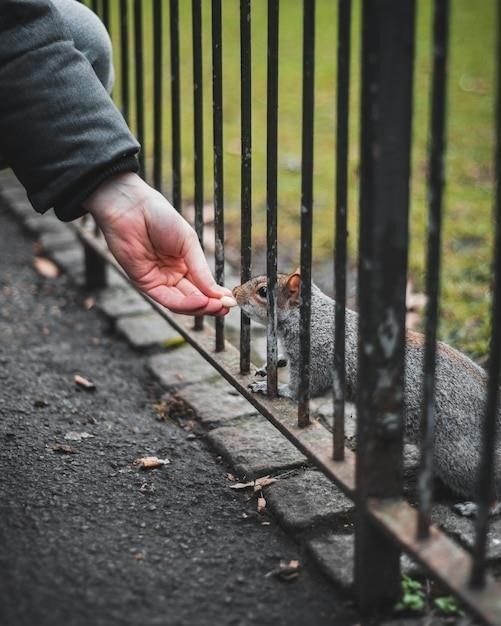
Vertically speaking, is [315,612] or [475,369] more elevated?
[475,369]

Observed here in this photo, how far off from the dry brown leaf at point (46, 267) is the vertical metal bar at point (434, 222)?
9.23 ft

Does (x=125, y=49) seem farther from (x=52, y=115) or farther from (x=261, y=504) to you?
(x=261, y=504)

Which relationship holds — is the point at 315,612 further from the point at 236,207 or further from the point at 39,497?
the point at 236,207

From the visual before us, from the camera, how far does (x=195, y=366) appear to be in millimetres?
3111

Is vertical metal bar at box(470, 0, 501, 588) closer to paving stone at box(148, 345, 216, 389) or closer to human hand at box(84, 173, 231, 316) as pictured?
human hand at box(84, 173, 231, 316)

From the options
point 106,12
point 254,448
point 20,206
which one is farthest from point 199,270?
point 20,206

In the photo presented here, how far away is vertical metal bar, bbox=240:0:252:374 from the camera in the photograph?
2064mm

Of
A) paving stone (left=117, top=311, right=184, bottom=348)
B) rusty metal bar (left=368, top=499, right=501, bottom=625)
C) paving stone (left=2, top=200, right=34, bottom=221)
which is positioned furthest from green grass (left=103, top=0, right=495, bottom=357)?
rusty metal bar (left=368, top=499, right=501, bottom=625)

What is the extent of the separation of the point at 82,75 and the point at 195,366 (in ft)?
4.25

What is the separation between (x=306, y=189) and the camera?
6.16 ft

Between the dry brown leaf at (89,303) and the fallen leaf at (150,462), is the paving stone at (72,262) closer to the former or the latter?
the dry brown leaf at (89,303)

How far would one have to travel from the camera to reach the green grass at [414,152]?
3969mm

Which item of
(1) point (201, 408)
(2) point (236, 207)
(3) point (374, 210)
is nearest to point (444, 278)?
(2) point (236, 207)

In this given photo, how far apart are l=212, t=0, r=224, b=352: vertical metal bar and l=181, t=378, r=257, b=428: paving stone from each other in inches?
10.4
